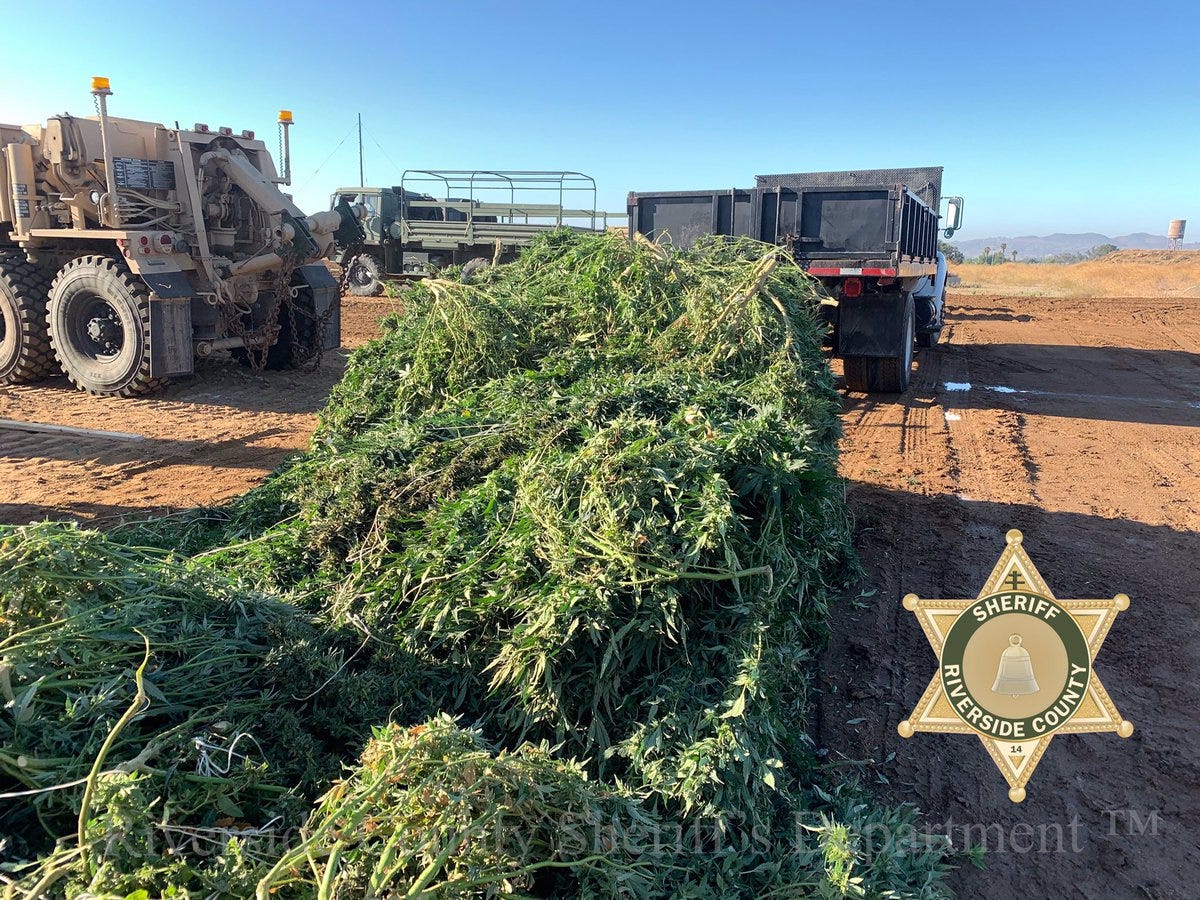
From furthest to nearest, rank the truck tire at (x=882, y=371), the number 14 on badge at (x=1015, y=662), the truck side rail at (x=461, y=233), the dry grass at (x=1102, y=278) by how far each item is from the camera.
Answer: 1. the dry grass at (x=1102, y=278)
2. the truck side rail at (x=461, y=233)
3. the truck tire at (x=882, y=371)
4. the number 14 on badge at (x=1015, y=662)

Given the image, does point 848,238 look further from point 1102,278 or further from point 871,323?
point 1102,278

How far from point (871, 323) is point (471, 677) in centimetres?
771

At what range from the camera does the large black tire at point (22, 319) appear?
9.21m

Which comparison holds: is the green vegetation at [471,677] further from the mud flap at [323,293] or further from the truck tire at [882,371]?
the mud flap at [323,293]

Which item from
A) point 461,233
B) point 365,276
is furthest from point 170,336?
point 365,276

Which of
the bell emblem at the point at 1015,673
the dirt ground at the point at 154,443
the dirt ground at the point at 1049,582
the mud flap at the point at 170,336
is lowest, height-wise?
the dirt ground at the point at 1049,582

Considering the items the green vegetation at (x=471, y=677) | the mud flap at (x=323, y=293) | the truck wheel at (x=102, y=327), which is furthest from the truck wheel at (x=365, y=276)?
the green vegetation at (x=471, y=677)

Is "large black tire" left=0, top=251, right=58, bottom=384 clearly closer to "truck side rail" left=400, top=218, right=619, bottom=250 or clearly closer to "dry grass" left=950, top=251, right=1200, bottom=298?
"truck side rail" left=400, top=218, right=619, bottom=250

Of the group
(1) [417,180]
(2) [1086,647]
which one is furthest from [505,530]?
(1) [417,180]

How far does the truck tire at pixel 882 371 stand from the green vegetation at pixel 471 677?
6.09 metres

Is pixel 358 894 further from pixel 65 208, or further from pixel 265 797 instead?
pixel 65 208

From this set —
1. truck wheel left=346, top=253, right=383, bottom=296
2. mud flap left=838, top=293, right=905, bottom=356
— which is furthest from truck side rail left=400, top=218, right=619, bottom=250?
mud flap left=838, top=293, right=905, bottom=356

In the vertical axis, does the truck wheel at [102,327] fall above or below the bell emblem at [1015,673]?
above

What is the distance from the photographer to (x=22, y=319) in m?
9.18
